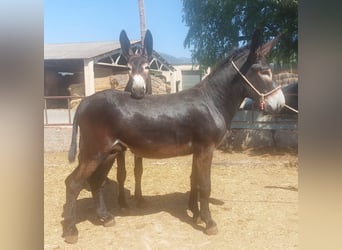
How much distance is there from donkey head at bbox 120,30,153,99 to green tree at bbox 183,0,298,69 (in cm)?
29

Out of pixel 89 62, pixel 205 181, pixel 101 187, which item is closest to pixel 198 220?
pixel 205 181

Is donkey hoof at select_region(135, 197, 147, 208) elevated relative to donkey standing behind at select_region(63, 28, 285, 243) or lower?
lower

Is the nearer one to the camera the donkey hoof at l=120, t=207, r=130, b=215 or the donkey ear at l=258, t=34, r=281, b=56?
the donkey ear at l=258, t=34, r=281, b=56

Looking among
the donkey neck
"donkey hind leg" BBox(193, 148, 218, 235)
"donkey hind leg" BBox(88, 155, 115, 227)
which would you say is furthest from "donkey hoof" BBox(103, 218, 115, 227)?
the donkey neck

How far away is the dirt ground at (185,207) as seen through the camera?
6.01ft

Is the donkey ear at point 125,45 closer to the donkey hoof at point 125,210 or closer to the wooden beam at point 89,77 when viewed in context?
the wooden beam at point 89,77

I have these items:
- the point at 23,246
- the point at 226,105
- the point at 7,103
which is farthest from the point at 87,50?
the point at 23,246

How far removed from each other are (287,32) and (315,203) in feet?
3.49

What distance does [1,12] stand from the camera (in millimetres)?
1271

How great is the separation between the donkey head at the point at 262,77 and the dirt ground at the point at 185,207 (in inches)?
20.3

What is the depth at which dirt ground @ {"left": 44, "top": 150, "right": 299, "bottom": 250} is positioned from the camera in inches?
72.1

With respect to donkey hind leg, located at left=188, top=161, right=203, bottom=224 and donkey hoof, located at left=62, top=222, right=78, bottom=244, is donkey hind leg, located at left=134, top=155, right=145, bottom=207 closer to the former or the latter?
donkey hind leg, located at left=188, top=161, right=203, bottom=224

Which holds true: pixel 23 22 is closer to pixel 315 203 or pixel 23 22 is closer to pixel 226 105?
pixel 226 105

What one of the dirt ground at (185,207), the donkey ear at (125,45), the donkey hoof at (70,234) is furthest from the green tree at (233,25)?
the donkey hoof at (70,234)
